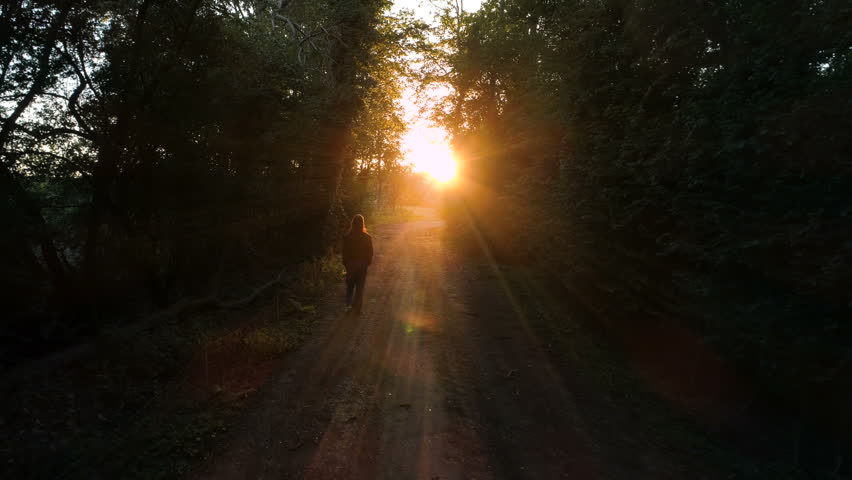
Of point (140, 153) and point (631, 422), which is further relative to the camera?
point (140, 153)

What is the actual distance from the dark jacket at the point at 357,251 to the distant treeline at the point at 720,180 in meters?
4.40

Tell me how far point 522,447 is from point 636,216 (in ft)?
13.1

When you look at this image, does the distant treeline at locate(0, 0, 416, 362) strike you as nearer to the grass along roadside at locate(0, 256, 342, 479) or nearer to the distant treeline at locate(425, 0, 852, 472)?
the grass along roadside at locate(0, 256, 342, 479)

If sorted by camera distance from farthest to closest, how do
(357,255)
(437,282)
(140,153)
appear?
(437,282) → (357,255) → (140,153)

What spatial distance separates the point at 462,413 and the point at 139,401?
4532 millimetres

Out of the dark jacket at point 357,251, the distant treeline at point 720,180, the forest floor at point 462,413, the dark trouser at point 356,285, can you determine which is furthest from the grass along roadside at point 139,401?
the distant treeline at point 720,180

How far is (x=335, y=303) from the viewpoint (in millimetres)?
10062

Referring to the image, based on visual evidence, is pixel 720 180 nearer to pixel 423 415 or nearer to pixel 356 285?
pixel 423 415

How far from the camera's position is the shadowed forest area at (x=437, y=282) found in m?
3.89

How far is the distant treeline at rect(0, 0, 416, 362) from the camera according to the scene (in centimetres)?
574

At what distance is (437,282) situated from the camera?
41.5 ft

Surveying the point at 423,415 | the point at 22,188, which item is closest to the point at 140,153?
the point at 22,188

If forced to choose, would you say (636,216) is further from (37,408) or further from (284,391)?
(37,408)

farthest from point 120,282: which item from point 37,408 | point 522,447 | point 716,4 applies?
point 716,4
